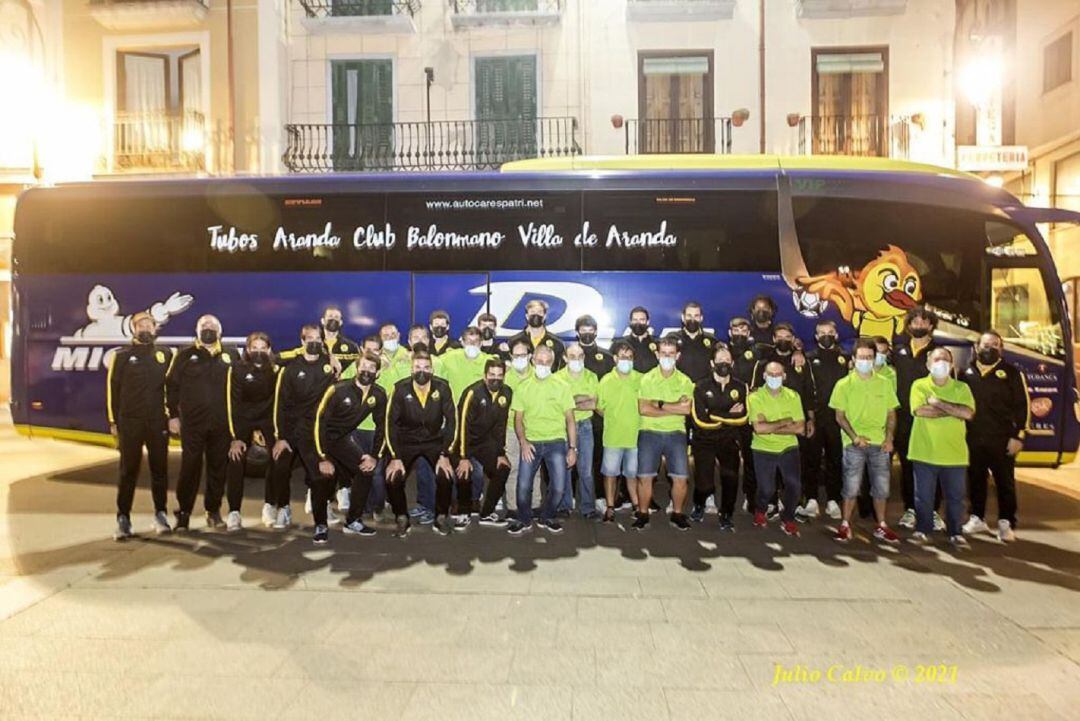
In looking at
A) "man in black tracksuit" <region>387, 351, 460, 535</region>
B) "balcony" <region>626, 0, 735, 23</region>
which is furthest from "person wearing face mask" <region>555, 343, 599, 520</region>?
"balcony" <region>626, 0, 735, 23</region>


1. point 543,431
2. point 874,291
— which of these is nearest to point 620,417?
point 543,431

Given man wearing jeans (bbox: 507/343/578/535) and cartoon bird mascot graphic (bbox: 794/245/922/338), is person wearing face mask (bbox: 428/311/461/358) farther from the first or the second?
cartoon bird mascot graphic (bbox: 794/245/922/338)

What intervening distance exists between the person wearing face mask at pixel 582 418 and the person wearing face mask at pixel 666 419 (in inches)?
19.6

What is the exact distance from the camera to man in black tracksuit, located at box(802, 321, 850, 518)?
284 inches

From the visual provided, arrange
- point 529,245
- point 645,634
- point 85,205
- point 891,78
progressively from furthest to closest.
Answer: point 891,78 < point 85,205 < point 529,245 < point 645,634

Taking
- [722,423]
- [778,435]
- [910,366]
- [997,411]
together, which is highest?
[910,366]

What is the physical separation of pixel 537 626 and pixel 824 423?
4.10 metres

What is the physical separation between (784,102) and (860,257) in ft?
30.9

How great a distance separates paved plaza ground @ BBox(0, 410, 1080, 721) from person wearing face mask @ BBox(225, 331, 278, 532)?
2.71ft

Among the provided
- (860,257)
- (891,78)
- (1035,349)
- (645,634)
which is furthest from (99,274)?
(891,78)

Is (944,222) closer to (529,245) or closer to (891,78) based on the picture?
(529,245)

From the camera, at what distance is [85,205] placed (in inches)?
350

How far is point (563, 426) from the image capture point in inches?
264

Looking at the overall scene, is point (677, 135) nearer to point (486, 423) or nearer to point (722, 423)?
point (722, 423)
